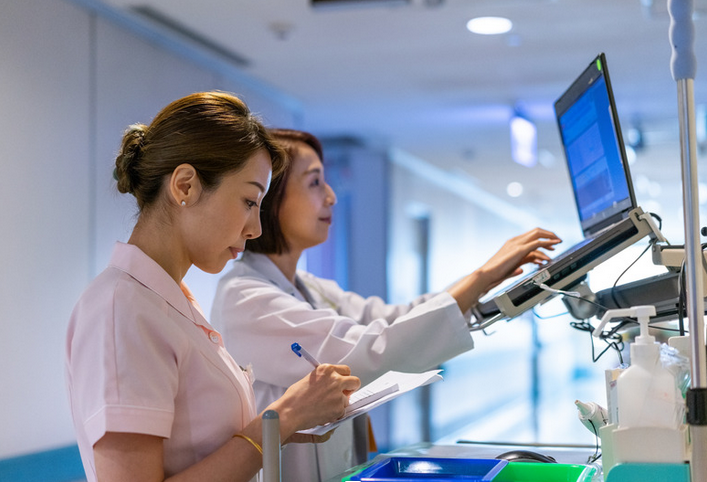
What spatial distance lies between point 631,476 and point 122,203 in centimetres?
319

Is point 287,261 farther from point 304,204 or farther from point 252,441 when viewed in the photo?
point 252,441

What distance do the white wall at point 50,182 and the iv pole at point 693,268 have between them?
239cm

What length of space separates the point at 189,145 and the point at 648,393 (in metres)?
0.80

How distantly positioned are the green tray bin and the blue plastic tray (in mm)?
66

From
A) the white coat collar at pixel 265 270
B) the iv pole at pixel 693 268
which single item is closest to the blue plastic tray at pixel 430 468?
the iv pole at pixel 693 268

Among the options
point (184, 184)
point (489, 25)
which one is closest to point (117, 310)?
point (184, 184)

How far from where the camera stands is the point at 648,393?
103 cm

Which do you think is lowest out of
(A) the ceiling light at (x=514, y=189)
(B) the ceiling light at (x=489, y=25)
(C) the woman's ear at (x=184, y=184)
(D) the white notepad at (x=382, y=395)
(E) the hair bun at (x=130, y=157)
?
(D) the white notepad at (x=382, y=395)

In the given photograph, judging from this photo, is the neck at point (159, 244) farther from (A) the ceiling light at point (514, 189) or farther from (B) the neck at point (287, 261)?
(A) the ceiling light at point (514, 189)

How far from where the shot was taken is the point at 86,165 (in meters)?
3.60

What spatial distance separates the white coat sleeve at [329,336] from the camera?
67.7 inches

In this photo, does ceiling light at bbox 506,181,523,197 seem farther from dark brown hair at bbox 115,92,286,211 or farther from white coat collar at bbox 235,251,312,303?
dark brown hair at bbox 115,92,286,211

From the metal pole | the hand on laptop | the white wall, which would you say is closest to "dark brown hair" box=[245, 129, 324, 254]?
the hand on laptop

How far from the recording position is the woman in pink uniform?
3.67 feet
